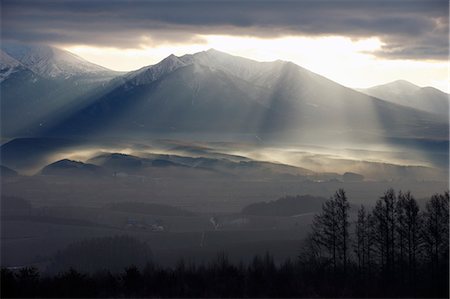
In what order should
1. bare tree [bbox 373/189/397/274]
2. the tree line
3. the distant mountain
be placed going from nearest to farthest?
1. the tree line
2. bare tree [bbox 373/189/397/274]
3. the distant mountain

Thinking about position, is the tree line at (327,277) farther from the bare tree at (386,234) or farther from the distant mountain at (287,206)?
the distant mountain at (287,206)

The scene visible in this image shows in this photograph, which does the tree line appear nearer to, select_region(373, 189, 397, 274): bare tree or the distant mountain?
select_region(373, 189, 397, 274): bare tree

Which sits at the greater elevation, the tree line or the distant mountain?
the distant mountain

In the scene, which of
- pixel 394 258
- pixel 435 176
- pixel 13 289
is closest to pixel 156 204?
pixel 435 176

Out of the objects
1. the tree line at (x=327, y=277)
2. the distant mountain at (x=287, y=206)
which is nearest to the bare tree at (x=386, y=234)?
the tree line at (x=327, y=277)

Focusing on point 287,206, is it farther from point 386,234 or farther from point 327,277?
point 327,277

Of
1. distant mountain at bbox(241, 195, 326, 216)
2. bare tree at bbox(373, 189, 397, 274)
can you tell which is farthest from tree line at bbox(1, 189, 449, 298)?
distant mountain at bbox(241, 195, 326, 216)

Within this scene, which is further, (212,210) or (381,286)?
(212,210)

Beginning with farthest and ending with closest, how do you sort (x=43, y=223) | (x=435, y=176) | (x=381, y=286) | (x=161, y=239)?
(x=435, y=176), (x=43, y=223), (x=161, y=239), (x=381, y=286)

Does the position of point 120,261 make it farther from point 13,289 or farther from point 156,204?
point 156,204
